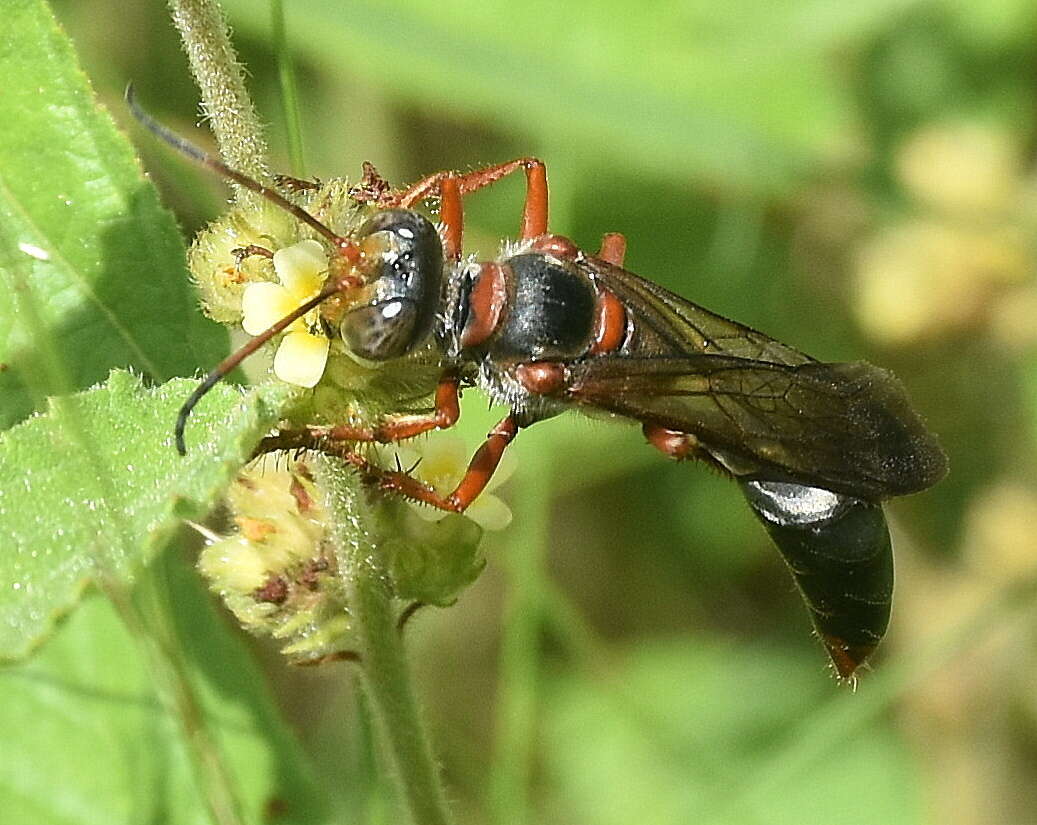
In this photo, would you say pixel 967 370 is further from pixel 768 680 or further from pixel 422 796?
pixel 422 796

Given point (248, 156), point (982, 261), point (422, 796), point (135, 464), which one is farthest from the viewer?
point (982, 261)

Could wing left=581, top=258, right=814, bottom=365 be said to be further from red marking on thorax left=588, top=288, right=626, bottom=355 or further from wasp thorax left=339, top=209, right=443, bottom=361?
wasp thorax left=339, top=209, right=443, bottom=361

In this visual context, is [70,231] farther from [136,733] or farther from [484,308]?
[136,733]

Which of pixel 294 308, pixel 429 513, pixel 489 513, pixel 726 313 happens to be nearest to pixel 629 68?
pixel 726 313

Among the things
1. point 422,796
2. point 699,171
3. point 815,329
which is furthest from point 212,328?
point 815,329

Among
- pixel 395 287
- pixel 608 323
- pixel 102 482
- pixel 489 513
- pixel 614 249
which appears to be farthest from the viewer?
pixel 614 249

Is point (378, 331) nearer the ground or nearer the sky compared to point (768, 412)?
nearer the ground
